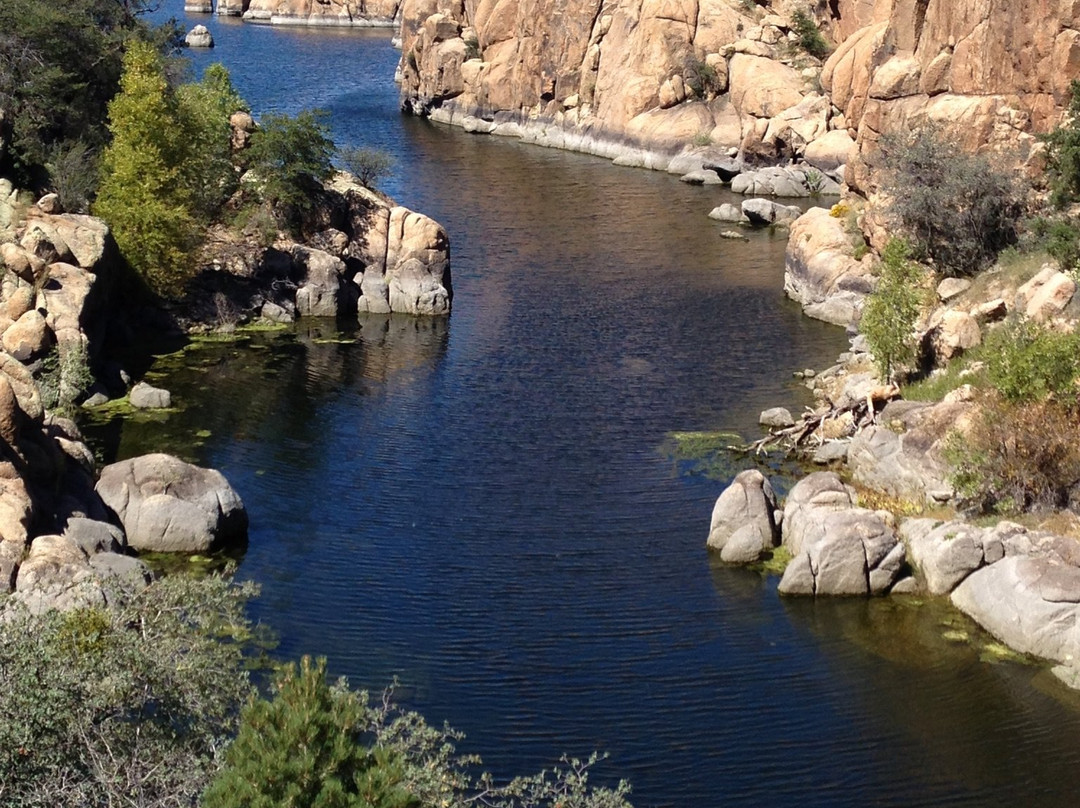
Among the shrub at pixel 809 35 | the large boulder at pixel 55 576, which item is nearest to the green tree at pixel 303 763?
the large boulder at pixel 55 576

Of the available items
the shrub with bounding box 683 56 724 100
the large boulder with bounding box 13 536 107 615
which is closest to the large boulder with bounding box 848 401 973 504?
the large boulder with bounding box 13 536 107 615

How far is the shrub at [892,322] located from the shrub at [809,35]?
5764cm

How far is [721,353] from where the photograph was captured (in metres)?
53.4

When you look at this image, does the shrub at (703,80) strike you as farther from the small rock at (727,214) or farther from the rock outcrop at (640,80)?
the small rock at (727,214)

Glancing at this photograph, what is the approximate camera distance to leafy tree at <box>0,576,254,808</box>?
1711cm

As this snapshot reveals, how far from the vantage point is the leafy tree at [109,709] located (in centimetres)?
1711

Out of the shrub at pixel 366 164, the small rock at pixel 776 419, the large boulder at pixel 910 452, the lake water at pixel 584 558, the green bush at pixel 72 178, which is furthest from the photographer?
the shrub at pixel 366 164

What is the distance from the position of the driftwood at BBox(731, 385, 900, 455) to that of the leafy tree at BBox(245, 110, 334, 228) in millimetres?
26463

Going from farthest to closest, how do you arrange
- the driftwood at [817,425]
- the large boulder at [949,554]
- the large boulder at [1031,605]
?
the driftwood at [817,425] → the large boulder at [949,554] → the large boulder at [1031,605]

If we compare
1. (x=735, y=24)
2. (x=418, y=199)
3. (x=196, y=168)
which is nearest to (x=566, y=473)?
(x=196, y=168)

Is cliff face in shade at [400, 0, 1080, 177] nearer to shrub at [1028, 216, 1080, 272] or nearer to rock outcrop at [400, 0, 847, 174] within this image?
rock outcrop at [400, 0, 847, 174]

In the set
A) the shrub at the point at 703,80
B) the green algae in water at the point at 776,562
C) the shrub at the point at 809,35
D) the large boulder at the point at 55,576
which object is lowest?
the green algae in water at the point at 776,562

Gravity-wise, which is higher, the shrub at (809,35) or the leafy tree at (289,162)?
the shrub at (809,35)

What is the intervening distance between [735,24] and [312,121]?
162ft
